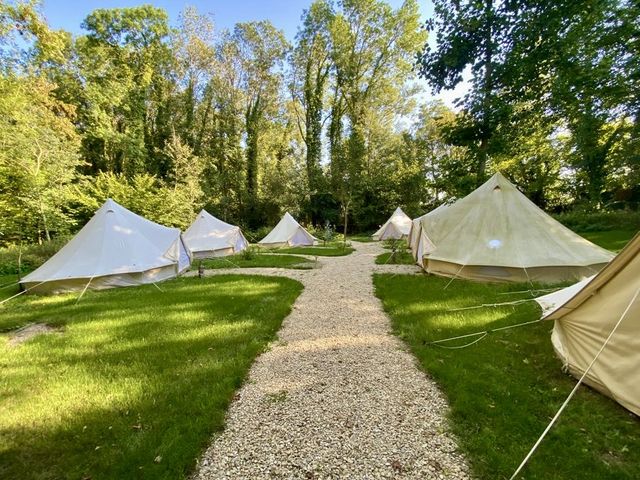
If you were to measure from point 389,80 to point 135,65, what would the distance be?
22.2 m

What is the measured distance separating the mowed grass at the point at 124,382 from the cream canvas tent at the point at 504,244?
5007mm

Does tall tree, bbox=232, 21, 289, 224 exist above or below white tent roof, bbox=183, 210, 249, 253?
above

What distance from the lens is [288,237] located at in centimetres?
2084

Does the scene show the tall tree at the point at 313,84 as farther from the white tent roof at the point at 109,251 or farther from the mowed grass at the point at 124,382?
the mowed grass at the point at 124,382

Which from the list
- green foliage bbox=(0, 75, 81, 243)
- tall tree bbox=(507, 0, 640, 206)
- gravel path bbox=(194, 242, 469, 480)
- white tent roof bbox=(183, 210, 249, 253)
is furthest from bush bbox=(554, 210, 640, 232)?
green foliage bbox=(0, 75, 81, 243)

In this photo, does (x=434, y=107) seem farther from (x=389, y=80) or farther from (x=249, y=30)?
(x=249, y=30)

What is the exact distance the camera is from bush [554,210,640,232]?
17281 mm

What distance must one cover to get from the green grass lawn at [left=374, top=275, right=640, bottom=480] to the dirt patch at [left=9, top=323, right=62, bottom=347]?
22.1ft

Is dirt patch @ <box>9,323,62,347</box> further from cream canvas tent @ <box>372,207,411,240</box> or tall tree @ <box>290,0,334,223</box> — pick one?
tall tree @ <box>290,0,334,223</box>

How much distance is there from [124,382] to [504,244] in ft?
29.4

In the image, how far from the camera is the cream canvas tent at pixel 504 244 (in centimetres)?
Result: 789

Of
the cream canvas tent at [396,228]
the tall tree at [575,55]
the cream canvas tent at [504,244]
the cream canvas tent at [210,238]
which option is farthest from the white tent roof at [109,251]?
the cream canvas tent at [396,228]

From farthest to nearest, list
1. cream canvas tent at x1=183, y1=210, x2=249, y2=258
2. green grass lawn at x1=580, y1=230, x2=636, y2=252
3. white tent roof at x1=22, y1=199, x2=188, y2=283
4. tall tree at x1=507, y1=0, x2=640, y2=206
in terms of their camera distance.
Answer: cream canvas tent at x1=183, y1=210, x2=249, y2=258 < green grass lawn at x1=580, y1=230, x2=636, y2=252 < white tent roof at x1=22, y1=199, x2=188, y2=283 < tall tree at x1=507, y1=0, x2=640, y2=206

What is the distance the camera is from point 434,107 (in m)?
32.6
